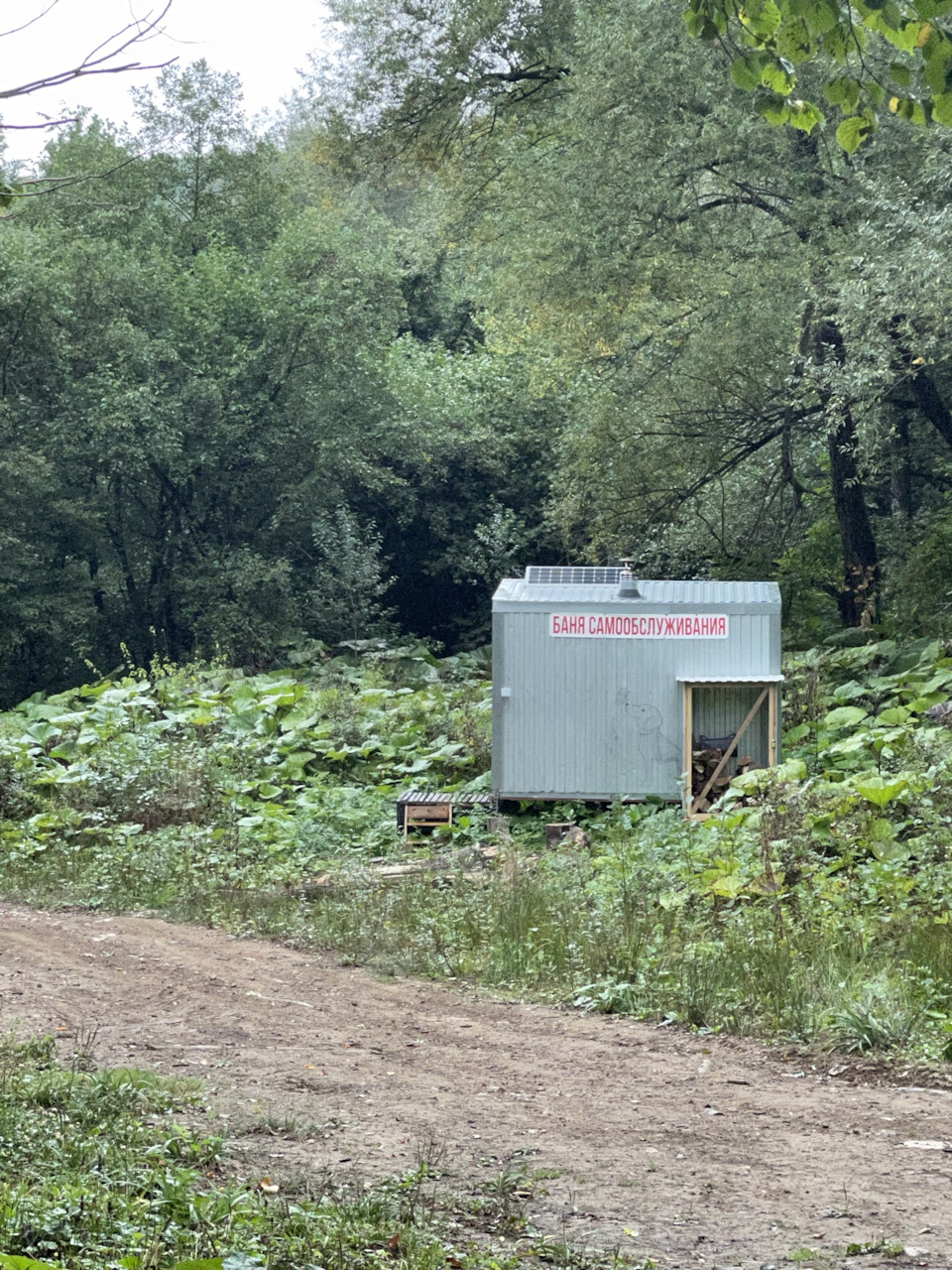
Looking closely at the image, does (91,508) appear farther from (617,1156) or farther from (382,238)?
(617,1156)

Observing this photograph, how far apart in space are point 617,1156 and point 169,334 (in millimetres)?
21172

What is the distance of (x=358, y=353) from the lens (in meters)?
24.9

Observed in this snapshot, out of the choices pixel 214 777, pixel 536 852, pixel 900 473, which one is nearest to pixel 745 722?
pixel 536 852

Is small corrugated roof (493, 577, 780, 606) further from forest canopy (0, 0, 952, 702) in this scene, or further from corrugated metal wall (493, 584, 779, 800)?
forest canopy (0, 0, 952, 702)

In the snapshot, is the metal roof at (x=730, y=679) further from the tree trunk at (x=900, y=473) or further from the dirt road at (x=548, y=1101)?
the tree trunk at (x=900, y=473)

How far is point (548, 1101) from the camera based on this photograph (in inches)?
209

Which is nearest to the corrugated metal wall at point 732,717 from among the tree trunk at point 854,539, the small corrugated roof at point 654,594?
the small corrugated roof at point 654,594

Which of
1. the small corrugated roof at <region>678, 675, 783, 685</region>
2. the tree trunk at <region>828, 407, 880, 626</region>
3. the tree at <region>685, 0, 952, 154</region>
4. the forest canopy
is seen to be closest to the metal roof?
the small corrugated roof at <region>678, 675, 783, 685</region>

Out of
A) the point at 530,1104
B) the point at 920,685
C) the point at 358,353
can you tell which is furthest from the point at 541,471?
the point at 530,1104

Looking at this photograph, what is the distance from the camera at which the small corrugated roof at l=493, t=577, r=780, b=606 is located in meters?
12.7

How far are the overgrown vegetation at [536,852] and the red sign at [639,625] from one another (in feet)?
5.55

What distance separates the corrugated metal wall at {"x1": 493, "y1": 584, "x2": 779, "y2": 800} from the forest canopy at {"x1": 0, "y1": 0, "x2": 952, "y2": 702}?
15.1 ft

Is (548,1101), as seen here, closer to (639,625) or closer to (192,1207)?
(192,1207)

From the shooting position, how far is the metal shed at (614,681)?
1252cm
